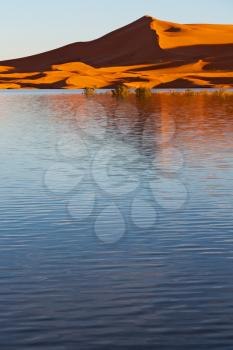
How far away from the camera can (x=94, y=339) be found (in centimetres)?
889

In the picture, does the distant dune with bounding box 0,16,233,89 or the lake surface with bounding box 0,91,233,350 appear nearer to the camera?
the lake surface with bounding box 0,91,233,350

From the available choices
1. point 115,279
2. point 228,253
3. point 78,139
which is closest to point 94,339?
point 115,279

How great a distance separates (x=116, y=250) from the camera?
1298cm

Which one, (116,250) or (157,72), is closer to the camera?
(116,250)

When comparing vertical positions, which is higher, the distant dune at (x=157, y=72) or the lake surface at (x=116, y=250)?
the distant dune at (x=157, y=72)

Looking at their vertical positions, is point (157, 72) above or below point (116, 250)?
above

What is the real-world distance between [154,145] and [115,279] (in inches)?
809

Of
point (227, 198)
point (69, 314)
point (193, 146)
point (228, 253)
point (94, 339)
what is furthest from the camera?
point (193, 146)

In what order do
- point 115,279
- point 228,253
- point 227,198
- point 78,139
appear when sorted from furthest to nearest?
point 78,139 < point 227,198 < point 228,253 < point 115,279

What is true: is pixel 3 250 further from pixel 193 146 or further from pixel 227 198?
pixel 193 146

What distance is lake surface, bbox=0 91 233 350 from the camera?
30.2 ft

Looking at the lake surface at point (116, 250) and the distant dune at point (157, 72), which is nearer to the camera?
the lake surface at point (116, 250)

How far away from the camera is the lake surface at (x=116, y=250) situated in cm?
920

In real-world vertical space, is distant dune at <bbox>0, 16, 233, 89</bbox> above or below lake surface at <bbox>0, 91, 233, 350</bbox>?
above
